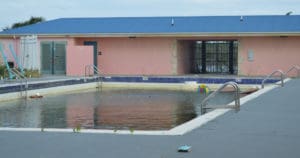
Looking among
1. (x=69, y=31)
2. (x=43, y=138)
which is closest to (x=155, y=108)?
(x=43, y=138)

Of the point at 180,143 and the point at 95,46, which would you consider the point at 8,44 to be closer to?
the point at 95,46

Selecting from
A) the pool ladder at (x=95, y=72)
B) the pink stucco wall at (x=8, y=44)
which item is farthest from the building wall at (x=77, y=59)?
the pink stucco wall at (x=8, y=44)

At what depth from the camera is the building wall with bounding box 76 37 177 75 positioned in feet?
104

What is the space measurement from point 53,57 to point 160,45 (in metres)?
5.93

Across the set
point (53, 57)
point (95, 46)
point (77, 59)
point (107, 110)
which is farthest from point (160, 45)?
point (107, 110)

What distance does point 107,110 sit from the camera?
17.4 metres

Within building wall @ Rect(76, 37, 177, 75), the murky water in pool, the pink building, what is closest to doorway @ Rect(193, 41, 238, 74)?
the pink building

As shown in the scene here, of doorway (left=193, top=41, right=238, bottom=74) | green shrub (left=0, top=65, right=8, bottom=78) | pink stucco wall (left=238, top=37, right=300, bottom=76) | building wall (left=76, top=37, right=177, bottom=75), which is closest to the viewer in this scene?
green shrub (left=0, top=65, right=8, bottom=78)

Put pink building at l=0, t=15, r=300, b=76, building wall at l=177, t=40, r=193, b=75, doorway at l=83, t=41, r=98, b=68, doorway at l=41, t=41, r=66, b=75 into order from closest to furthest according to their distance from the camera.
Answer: pink building at l=0, t=15, r=300, b=76, doorway at l=41, t=41, r=66, b=75, building wall at l=177, t=40, r=193, b=75, doorway at l=83, t=41, r=98, b=68

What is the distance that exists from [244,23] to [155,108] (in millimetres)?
15340

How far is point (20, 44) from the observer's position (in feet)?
102

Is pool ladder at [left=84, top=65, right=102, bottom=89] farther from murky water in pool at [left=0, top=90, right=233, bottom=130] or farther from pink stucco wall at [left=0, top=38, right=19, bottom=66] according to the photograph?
murky water in pool at [left=0, top=90, right=233, bottom=130]

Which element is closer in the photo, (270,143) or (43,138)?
(270,143)

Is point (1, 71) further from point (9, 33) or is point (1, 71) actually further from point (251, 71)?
point (251, 71)
